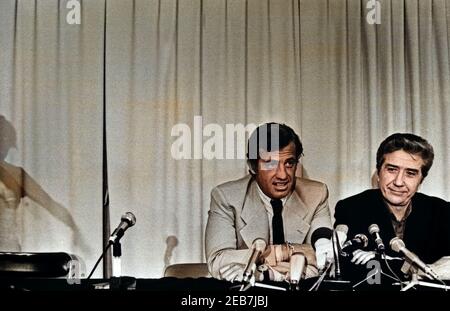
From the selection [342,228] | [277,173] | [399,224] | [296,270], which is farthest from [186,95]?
[296,270]

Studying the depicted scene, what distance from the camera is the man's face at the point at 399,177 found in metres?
4.68

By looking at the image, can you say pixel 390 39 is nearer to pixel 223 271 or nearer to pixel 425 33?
pixel 425 33

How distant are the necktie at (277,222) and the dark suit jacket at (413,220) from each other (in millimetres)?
321

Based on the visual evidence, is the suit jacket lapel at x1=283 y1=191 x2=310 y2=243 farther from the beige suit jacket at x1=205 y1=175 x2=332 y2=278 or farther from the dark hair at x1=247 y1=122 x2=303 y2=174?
the dark hair at x1=247 y1=122 x2=303 y2=174

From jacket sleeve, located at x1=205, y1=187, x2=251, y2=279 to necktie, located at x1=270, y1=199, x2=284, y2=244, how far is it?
21 centimetres

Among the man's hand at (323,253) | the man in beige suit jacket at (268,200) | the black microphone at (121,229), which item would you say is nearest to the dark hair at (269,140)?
the man in beige suit jacket at (268,200)

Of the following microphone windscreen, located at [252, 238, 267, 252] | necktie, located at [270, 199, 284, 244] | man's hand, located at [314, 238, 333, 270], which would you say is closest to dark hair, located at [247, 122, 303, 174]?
necktie, located at [270, 199, 284, 244]

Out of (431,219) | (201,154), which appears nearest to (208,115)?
(201,154)

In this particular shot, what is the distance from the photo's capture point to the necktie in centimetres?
A: 461

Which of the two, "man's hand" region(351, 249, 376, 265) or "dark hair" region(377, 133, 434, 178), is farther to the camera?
"dark hair" region(377, 133, 434, 178)

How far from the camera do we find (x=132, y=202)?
4.73 metres

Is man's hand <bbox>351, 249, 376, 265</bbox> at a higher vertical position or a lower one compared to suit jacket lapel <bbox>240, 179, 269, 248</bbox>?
lower

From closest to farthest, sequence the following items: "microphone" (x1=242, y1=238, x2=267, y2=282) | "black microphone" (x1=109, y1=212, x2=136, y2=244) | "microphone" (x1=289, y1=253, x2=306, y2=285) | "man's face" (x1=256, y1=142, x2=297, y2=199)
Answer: "microphone" (x1=289, y1=253, x2=306, y2=285), "black microphone" (x1=109, y1=212, x2=136, y2=244), "microphone" (x1=242, y1=238, x2=267, y2=282), "man's face" (x1=256, y1=142, x2=297, y2=199)

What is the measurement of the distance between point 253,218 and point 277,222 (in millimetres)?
148
